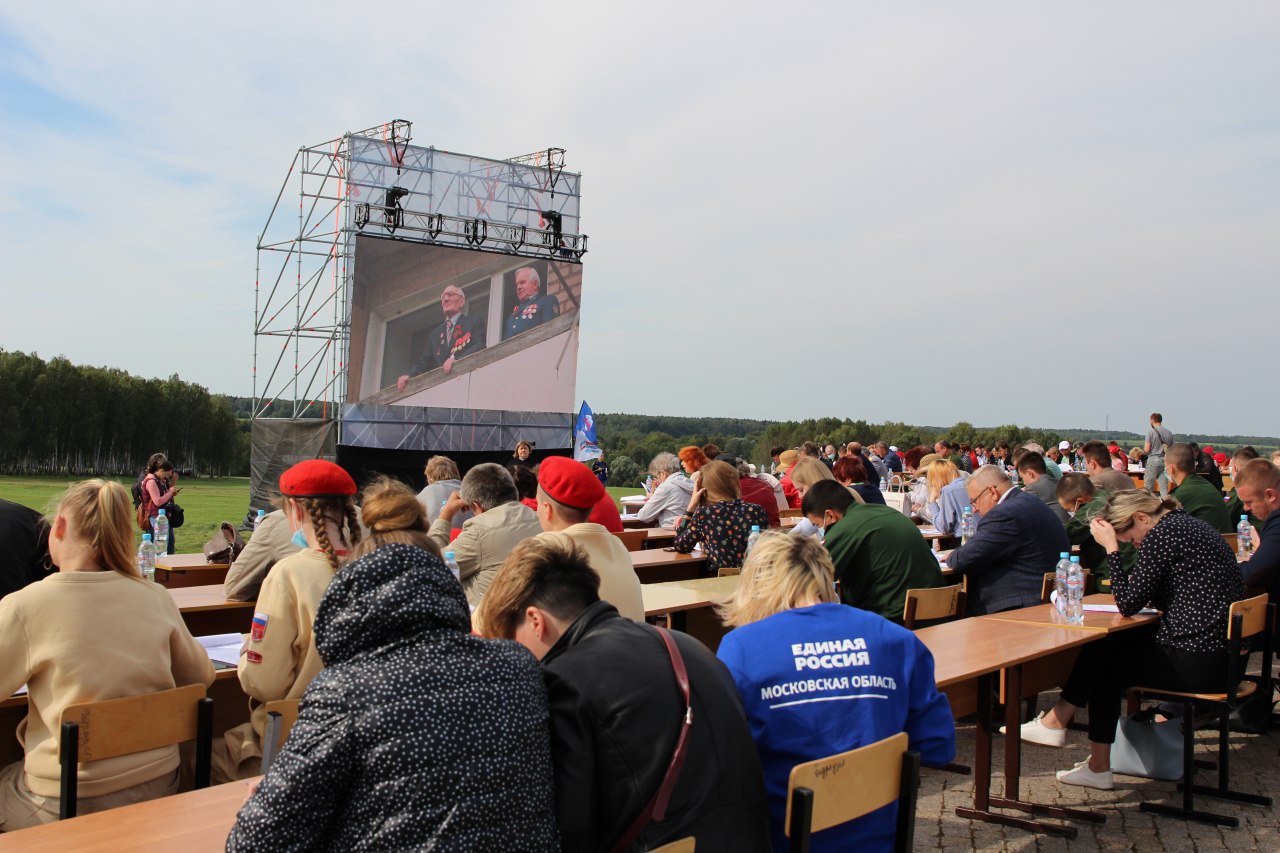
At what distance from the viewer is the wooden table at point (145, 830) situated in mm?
1889

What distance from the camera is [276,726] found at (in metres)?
2.37

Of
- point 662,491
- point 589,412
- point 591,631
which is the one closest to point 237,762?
point 591,631

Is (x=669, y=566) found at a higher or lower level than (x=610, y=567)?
lower

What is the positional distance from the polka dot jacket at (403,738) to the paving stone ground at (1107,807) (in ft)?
8.92

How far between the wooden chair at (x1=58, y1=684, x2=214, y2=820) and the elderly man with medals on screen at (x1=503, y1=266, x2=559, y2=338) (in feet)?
53.6

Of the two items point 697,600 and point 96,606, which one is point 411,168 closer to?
point 697,600

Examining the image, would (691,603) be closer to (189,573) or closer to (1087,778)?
(1087,778)

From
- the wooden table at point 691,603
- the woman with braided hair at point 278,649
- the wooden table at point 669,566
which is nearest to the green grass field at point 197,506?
the wooden table at point 669,566

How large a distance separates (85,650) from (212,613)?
86.5 inches

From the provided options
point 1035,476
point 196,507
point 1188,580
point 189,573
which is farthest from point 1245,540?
point 196,507

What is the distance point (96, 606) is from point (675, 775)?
69.1 inches

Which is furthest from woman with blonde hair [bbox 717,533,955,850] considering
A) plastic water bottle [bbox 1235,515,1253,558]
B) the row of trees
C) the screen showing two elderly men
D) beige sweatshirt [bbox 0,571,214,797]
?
the row of trees

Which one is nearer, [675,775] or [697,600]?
[675,775]

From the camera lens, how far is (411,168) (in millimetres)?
18281
